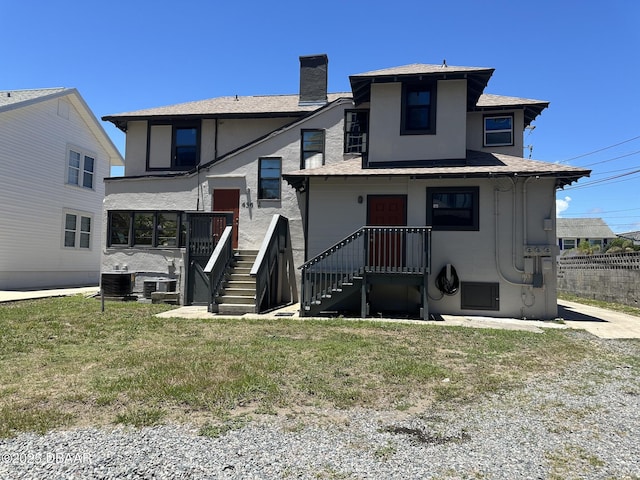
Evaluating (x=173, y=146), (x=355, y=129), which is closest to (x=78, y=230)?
(x=173, y=146)

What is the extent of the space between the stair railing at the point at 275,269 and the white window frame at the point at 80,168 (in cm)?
1356

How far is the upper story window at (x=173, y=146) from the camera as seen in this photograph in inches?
605

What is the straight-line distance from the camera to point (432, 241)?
11461 mm

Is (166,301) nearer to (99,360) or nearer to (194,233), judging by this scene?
Result: (194,233)

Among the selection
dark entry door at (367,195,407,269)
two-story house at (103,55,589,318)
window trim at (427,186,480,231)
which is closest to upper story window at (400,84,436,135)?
two-story house at (103,55,589,318)

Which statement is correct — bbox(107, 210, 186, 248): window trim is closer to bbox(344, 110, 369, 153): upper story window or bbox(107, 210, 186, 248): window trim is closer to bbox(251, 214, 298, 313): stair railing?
bbox(251, 214, 298, 313): stair railing

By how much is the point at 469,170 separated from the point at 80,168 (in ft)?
62.7

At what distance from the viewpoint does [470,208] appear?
37.3 ft

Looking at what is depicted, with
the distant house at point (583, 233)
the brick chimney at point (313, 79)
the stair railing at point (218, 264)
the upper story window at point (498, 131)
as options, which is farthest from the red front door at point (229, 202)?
the distant house at point (583, 233)

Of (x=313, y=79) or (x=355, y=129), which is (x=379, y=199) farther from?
(x=313, y=79)

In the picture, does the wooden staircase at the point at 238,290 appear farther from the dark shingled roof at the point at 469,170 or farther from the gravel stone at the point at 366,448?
the gravel stone at the point at 366,448

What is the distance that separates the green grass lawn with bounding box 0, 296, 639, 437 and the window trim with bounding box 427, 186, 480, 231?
335cm

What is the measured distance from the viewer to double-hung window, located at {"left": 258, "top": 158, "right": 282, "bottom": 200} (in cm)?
1372

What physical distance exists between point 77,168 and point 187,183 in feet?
34.0
